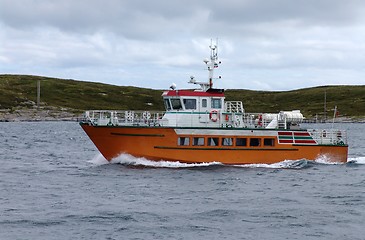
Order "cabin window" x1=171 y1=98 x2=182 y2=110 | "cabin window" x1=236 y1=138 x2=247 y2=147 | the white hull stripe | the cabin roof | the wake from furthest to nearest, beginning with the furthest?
"cabin window" x1=171 y1=98 x2=182 y2=110
the cabin roof
"cabin window" x1=236 y1=138 x2=247 y2=147
the wake
the white hull stripe

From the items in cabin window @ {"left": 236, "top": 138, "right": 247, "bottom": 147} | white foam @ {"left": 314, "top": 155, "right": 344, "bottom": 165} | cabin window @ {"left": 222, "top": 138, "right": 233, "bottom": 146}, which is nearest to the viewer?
cabin window @ {"left": 222, "top": 138, "right": 233, "bottom": 146}

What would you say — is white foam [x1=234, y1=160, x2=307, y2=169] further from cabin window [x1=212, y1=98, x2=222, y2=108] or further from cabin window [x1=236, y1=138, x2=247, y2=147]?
cabin window [x1=212, y1=98, x2=222, y2=108]

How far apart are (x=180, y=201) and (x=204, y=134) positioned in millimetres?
11225

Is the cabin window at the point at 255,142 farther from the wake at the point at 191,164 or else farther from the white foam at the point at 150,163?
the white foam at the point at 150,163

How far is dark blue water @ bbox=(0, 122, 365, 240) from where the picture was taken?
26.4m

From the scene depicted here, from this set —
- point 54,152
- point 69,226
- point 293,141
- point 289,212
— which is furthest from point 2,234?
point 54,152

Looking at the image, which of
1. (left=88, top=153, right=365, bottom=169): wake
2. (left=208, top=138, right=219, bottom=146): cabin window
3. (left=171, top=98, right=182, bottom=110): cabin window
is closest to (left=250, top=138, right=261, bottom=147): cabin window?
(left=88, top=153, right=365, bottom=169): wake

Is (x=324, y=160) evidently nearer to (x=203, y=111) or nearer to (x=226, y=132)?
(x=226, y=132)

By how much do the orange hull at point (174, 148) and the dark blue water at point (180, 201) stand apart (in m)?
0.62

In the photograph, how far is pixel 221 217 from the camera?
2886cm

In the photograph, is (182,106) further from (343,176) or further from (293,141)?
(343,176)

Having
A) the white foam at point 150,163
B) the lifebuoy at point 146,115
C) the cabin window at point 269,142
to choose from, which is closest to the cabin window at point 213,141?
the white foam at point 150,163

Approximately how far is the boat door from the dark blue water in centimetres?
340

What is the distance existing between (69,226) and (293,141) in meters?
22.6
